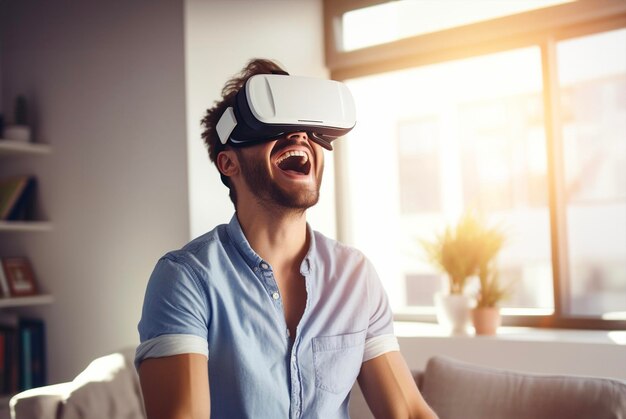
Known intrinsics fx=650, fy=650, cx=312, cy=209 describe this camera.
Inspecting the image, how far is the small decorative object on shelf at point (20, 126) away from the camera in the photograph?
3201mm

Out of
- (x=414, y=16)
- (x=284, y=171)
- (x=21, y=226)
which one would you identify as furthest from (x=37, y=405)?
(x=414, y=16)

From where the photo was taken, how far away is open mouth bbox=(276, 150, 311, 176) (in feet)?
4.71

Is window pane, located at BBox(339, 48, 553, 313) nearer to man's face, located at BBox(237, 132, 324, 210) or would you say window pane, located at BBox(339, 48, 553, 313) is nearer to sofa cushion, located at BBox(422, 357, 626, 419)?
sofa cushion, located at BBox(422, 357, 626, 419)

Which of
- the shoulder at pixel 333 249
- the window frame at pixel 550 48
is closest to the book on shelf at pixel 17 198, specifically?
the window frame at pixel 550 48

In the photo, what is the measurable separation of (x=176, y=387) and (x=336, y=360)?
0.39 m

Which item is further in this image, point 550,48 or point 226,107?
point 550,48

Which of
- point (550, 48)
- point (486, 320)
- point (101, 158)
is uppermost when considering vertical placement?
point (550, 48)

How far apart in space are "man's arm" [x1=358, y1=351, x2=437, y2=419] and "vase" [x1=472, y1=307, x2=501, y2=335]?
1.46 m

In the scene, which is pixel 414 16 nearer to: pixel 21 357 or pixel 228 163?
pixel 228 163

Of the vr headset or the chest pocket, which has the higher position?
the vr headset

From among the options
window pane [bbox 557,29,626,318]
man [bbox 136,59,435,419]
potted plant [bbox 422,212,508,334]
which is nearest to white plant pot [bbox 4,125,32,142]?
man [bbox 136,59,435,419]

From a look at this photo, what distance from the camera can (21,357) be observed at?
3.17 meters

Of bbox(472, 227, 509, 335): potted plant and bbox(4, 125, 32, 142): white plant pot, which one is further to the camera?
bbox(4, 125, 32, 142): white plant pot

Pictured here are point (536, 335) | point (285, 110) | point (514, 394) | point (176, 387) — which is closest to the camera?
point (176, 387)
